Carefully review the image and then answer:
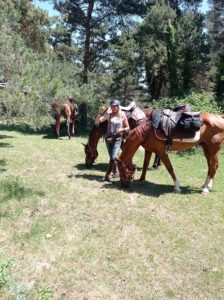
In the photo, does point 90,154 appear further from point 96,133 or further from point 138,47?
point 138,47

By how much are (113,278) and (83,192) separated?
273 centimetres

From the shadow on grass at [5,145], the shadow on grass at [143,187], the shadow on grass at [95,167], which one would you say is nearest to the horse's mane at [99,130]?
the shadow on grass at [95,167]

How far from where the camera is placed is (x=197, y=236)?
19.7ft

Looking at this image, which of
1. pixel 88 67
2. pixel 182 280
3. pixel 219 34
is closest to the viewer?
pixel 182 280

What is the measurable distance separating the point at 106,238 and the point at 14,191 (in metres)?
2.48

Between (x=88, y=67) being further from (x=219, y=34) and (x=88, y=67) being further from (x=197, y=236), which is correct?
(x=197, y=236)

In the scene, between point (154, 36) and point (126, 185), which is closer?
point (126, 185)

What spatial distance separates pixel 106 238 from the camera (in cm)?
591

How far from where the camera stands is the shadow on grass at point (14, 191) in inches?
285

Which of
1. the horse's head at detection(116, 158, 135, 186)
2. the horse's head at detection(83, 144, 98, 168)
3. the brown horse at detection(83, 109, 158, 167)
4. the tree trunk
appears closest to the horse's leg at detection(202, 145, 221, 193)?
the horse's head at detection(116, 158, 135, 186)

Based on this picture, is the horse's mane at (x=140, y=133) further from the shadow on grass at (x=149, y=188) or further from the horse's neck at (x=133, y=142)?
the shadow on grass at (x=149, y=188)

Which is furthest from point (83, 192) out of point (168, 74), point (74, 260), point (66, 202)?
point (168, 74)

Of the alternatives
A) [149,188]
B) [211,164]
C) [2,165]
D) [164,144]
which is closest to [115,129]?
[164,144]

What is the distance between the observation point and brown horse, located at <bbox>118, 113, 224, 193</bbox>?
24.8 ft
